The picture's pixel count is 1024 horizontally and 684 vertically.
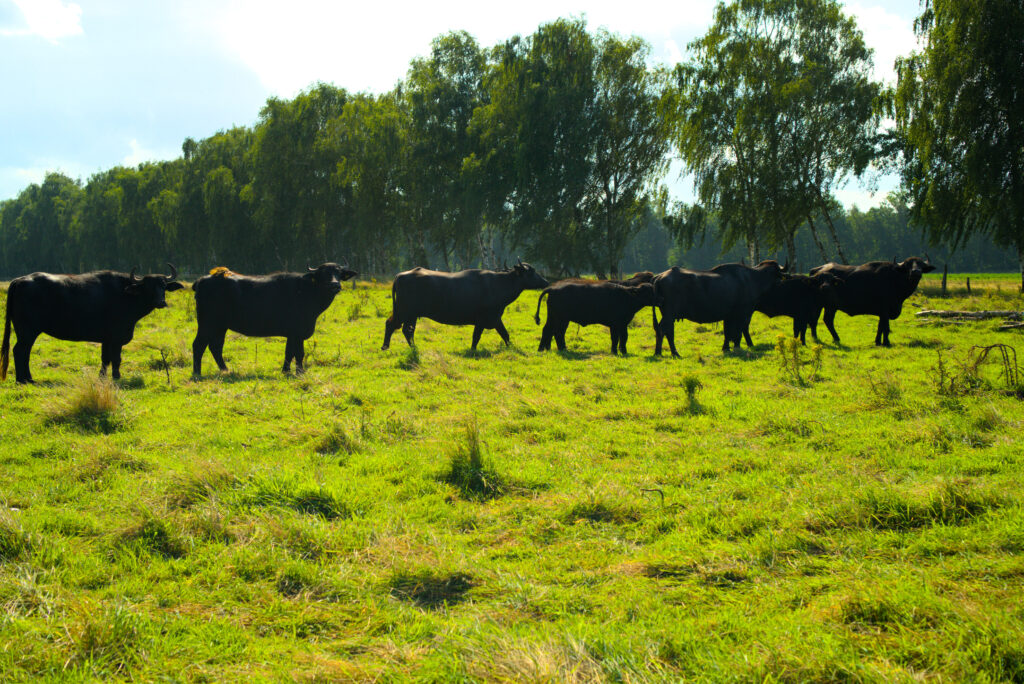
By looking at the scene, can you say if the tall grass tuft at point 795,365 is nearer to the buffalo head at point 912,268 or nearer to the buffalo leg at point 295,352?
the buffalo head at point 912,268

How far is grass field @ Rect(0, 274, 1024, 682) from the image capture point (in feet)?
11.2

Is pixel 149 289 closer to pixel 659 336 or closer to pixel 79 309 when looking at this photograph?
pixel 79 309

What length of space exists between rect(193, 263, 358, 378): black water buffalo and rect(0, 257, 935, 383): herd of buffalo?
19mm

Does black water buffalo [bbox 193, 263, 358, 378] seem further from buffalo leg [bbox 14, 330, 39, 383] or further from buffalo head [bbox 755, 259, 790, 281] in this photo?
buffalo head [bbox 755, 259, 790, 281]

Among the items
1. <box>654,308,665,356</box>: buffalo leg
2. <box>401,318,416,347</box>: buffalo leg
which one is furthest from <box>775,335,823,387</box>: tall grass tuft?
<box>401,318,416,347</box>: buffalo leg

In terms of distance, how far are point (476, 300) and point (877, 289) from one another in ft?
33.2

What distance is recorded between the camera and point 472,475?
6.36 metres

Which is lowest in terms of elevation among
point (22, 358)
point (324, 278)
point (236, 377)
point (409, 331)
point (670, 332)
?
point (236, 377)

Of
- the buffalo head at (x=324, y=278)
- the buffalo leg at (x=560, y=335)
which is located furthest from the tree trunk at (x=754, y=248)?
the buffalo head at (x=324, y=278)

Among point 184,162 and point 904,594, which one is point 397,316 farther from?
point 184,162

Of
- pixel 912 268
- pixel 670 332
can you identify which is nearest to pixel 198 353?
pixel 670 332

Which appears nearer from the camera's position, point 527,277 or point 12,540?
point 12,540

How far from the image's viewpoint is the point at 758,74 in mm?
35281

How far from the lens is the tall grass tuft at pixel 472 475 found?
616 centimetres
